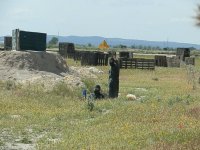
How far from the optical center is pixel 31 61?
30.9 metres

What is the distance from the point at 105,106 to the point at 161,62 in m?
40.3

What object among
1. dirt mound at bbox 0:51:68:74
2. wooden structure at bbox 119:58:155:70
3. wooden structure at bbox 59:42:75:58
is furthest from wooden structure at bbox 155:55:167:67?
dirt mound at bbox 0:51:68:74

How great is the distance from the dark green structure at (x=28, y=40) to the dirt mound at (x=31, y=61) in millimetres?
1347

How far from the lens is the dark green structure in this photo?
3322 cm

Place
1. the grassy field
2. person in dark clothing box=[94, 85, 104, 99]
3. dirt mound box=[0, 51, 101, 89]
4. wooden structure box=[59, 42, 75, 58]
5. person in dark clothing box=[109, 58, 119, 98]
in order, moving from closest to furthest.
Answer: the grassy field
person in dark clothing box=[94, 85, 104, 99]
person in dark clothing box=[109, 58, 119, 98]
dirt mound box=[0, 51, 101, 89]
wooden structure box=[59, 42, 75, 58]

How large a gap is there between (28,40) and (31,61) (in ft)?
10.8

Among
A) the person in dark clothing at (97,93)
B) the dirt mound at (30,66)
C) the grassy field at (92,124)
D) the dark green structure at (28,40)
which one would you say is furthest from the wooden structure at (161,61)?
the grassy field at (92,124)

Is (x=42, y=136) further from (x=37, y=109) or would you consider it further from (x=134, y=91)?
(x=134, y=91)

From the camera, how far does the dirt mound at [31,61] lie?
99.8 feet

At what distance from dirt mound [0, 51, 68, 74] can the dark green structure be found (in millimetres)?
1347

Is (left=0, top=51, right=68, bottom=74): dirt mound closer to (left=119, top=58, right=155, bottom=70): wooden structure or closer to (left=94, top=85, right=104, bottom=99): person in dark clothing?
(left=94, top=85, right=104, bottom=99): person in dark clothing

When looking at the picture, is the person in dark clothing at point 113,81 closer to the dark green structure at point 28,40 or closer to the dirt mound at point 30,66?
the dirt mound at point 30,66

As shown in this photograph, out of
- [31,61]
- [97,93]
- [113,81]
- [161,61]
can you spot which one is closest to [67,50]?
[161,61]

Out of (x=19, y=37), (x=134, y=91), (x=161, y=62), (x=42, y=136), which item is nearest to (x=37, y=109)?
(x=42, y=136)
